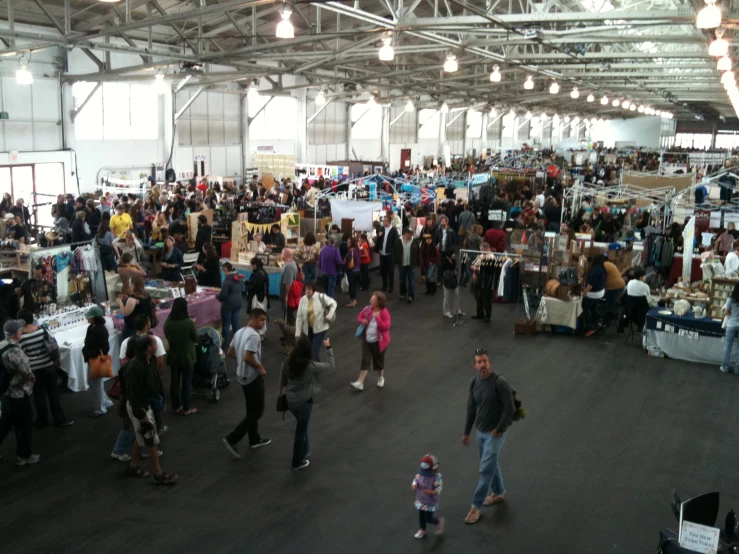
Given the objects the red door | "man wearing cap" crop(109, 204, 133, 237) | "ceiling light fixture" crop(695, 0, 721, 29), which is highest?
"ceiling light fixture" crop(695, 0, 721, 29)

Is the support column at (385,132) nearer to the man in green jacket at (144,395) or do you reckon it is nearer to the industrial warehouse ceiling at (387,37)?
the industrial warehouse ceiling at (387,37)

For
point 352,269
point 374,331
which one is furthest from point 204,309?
point 352,269

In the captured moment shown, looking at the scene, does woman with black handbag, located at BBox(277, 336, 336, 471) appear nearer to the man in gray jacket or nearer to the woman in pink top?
the man in gray jacket

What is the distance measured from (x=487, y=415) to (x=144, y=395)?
240 centimetres

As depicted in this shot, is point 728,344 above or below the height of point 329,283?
below

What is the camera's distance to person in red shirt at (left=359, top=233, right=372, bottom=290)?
439 inches

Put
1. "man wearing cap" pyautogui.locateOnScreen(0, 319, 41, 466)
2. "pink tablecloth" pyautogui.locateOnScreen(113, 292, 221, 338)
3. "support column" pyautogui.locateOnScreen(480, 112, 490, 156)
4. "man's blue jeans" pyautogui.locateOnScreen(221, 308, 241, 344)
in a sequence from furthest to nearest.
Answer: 1. "support column" pyautogui.locateOnScreen(480, 112, 490, 156)
2. "pink tablecloth" pyautogui.locateOnScreen(113, 292, 221, 338)
3. "man's blue jeans" pyautogui.locateOnScreen(221, 308, 241, 344)
4. "man wearing cap" pyautogui.locateOnScreen(0, 319, 41, 466)

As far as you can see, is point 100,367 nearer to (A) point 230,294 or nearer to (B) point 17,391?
(B) point 17,391

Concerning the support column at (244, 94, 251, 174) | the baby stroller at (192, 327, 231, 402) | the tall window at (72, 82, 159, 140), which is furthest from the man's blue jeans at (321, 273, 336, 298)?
the support column at (244, 94, 251, 174)

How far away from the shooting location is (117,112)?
19.2 metres

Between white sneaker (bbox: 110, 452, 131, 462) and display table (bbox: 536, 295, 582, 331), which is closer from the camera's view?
white sneaker (bbox: 110, 452, 131, 462)

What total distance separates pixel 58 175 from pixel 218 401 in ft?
41.5

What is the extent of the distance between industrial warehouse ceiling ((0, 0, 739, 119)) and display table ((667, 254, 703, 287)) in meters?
3.56

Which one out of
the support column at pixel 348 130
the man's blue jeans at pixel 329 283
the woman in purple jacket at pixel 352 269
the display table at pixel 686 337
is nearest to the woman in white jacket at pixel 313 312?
the man's blue jeans at pixel 329 283
